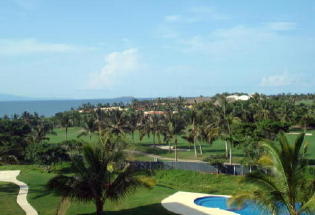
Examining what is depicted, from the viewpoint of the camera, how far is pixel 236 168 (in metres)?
39.2

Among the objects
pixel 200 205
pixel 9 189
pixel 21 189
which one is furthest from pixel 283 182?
pixel 9 189

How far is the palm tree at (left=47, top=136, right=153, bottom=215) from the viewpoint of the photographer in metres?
17.1

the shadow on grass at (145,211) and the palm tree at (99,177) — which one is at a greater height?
the palm tree at (99,177)

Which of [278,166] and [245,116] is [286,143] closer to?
[278,166]

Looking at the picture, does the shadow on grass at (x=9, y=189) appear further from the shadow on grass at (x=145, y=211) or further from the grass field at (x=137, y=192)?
the shadow on grass at (x=145, y=211)

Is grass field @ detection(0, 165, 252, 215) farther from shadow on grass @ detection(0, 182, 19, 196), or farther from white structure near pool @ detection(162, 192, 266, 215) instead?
white structure near pool @ detection(162, 192, 266, 215)

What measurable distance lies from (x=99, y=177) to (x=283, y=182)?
846cm

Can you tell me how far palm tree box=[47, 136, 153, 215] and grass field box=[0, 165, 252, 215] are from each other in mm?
908

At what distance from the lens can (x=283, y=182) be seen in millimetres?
13219

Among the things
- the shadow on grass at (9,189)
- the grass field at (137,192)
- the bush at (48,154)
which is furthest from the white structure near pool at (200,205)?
the bush at (48,154)

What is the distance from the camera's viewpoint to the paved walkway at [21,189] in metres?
24.2

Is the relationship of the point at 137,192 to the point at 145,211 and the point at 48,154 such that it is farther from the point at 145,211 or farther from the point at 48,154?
the point at 48,154

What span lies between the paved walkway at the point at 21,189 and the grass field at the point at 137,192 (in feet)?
1.28

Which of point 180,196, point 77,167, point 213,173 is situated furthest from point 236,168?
point 77,167
